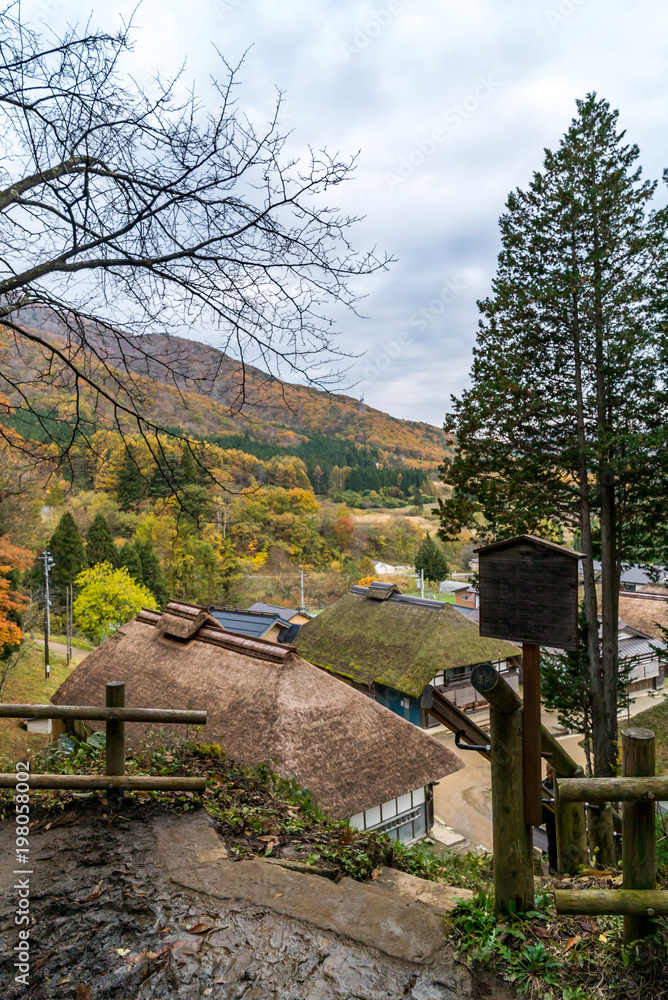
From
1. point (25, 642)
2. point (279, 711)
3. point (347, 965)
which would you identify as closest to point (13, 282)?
point (347, 965)

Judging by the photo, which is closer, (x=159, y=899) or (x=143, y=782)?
(x=159, y=899)

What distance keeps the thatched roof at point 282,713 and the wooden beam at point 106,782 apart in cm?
435

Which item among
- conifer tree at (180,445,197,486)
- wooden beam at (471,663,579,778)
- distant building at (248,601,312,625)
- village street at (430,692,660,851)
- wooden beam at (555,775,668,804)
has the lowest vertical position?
village street at (430,692,660,851)

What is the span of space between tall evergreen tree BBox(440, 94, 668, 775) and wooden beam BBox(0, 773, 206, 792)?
8.51 m

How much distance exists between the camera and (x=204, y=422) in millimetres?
4750

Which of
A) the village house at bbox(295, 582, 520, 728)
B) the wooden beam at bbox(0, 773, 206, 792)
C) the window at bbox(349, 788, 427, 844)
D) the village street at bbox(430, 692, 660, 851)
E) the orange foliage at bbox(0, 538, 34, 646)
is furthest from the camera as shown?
the village house at bbox(295, 582, 520, 728)

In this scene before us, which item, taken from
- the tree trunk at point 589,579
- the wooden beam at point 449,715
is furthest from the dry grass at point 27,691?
the tree trunk at point 589,579

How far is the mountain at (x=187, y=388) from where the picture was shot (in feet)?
13.1

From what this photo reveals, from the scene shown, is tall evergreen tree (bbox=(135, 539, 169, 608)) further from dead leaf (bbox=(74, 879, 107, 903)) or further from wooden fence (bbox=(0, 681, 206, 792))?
dead leaf (bbox=(74, 879, 107, 903))

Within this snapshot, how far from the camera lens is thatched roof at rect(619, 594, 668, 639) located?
2825 cm

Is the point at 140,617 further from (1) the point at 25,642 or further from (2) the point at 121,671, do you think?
(1) the point at 25,642

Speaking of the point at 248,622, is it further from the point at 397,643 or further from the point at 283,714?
the point at 283,714

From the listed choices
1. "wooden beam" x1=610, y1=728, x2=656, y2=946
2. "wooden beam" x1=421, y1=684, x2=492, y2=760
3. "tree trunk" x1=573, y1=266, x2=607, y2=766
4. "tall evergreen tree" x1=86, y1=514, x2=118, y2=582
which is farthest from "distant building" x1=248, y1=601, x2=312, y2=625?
"wooden beam" x1=610, y1=728, x2=656, y2=946

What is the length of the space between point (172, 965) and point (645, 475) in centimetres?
1045
